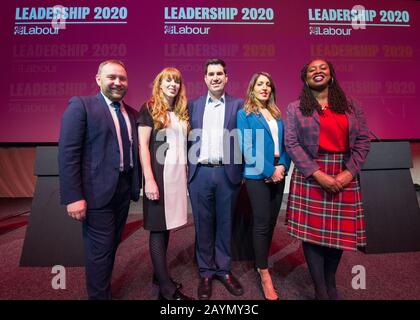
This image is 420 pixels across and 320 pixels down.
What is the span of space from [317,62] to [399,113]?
3168mm

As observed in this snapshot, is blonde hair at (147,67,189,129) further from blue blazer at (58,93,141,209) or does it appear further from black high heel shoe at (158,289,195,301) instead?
black high heel shoe at (158,289,195,301)

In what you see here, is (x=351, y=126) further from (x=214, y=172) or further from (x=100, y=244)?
(x=100, y=244)

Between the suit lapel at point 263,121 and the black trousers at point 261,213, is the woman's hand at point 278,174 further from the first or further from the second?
the suit lapel at point 263,121

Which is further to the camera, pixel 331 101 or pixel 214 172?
pixel 214 172

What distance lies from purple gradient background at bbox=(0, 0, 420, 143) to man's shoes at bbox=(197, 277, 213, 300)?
2.57m

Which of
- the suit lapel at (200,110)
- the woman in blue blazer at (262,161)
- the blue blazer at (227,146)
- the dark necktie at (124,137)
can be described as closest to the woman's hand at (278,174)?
the woman in blue blazer at (262,161)

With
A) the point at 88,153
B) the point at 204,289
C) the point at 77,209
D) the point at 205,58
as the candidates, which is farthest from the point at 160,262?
the point at 205,58

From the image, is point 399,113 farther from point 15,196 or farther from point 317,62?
point 15,196

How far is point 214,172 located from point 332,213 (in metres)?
0.70

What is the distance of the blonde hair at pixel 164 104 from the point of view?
1.39m

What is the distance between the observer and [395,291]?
1.54m

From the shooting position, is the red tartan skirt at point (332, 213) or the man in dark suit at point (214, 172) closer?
the red tartan skirt at point (332, 213)

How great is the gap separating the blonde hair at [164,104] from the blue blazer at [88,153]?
0.25 metres

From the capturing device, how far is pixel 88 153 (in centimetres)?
122
